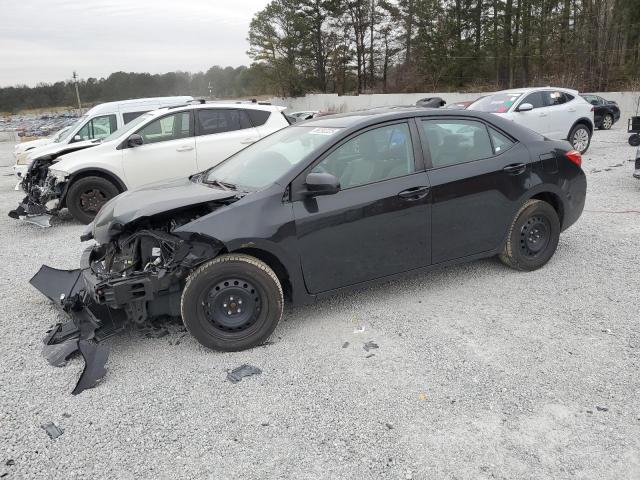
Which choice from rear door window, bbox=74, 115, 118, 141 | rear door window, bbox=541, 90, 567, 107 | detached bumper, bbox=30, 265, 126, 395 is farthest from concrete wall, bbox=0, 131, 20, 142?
detached bumper, bbox=30, 265, 126, 395

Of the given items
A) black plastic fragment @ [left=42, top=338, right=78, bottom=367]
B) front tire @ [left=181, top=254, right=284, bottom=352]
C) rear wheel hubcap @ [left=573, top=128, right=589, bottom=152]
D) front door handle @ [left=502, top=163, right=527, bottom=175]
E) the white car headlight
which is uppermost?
front door handle @ [left=502, top=163, right=527, bottom=175]

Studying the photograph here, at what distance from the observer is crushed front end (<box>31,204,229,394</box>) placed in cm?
356

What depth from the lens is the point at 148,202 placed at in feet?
13.1

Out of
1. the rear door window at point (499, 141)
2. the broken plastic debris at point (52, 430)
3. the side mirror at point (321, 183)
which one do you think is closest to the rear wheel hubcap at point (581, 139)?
the rear door window at point (499, 141)

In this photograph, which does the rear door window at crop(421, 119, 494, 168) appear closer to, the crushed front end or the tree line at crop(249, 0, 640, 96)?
the crushed front end

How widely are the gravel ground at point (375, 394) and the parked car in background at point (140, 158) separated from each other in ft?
12.0

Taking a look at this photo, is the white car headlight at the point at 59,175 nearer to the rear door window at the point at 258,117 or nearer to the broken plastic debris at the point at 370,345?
the rear door window at the point at 258,117

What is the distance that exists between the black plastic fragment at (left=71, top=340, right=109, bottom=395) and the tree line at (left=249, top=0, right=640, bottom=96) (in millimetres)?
35772

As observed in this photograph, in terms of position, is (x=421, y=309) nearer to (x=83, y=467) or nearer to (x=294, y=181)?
(x=294, y=181)

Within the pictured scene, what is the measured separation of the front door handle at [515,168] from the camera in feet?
15.4

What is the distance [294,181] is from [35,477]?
244cm

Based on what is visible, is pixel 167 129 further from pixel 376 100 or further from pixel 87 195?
pixel 376 100

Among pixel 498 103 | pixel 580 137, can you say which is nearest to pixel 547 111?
pixel 498 103

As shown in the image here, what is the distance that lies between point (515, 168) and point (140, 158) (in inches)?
234
